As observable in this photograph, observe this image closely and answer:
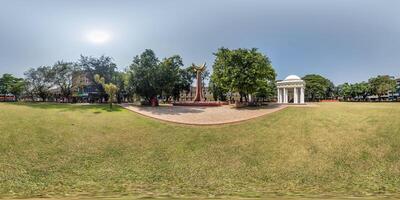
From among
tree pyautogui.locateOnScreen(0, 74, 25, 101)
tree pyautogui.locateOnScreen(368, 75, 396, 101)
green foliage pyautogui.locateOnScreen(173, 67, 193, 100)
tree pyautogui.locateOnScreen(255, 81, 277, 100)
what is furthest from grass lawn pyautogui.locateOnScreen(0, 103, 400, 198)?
tree pyautogui.locateOnScreen(368, 75, 396, 101)

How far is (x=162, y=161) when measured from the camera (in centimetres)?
1427

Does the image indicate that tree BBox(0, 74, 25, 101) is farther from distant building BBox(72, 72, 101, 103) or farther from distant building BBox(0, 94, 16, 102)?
distant building BBox(72, 72, 101, 103)

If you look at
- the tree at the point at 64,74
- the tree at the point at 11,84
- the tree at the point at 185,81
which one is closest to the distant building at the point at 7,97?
the tree at the point at 11,84

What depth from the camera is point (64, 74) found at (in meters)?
54.2

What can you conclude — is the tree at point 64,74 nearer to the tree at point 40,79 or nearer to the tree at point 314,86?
the tree at point 40,79

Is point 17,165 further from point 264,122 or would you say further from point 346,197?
point 264,122

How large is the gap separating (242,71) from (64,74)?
36.0m

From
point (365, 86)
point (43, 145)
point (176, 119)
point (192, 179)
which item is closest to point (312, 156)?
point (192, 179)

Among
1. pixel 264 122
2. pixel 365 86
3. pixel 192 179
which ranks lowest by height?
pixel 192 179

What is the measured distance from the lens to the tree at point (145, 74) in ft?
115

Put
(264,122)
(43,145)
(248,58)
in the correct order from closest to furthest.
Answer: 1. (43,145)
2. (264,122)
3. (248,58)

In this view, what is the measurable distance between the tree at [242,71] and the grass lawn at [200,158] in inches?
462

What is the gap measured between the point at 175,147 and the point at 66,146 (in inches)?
233

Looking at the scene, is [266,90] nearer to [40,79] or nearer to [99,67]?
[99,67]
